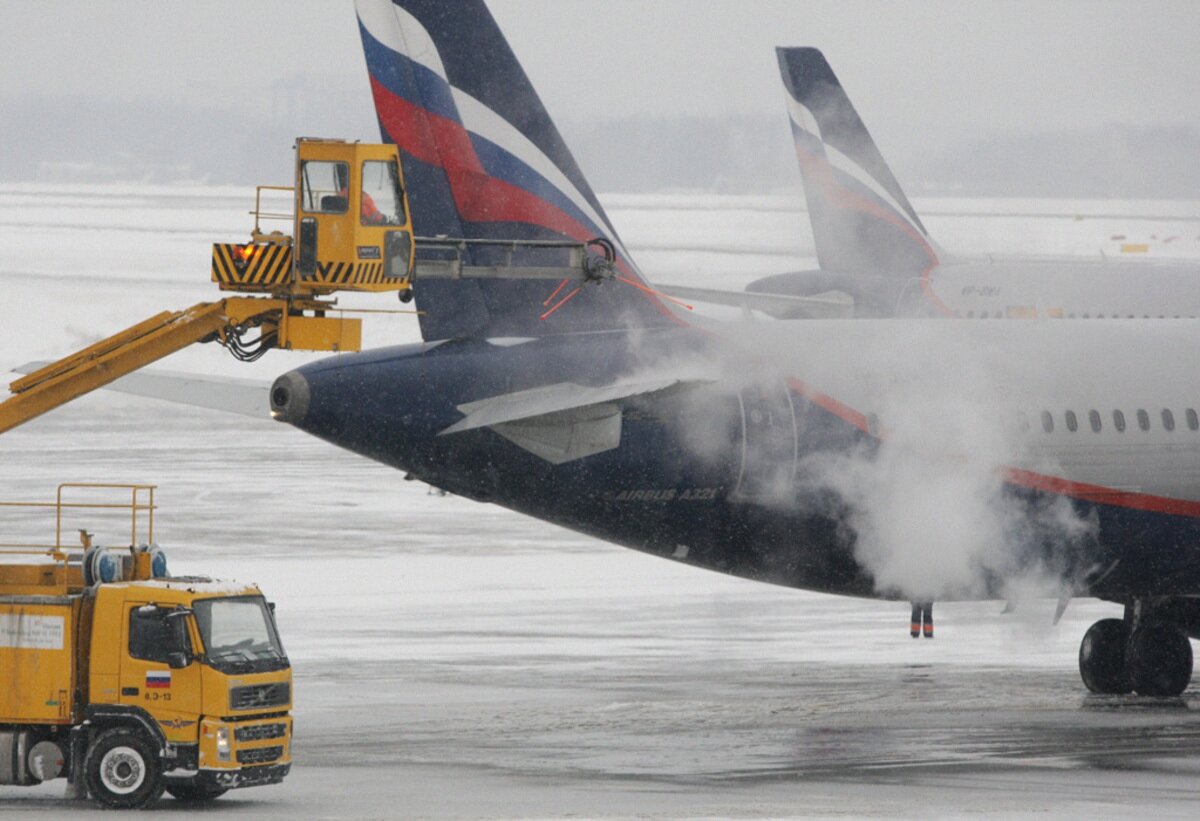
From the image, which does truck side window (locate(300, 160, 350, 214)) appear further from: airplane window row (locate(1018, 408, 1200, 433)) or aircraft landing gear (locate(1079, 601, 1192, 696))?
aircraft landing gear (locate(1079, 601, 1192, 696))

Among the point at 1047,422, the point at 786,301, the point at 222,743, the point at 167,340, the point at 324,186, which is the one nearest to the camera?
Answer: the point at 222,743

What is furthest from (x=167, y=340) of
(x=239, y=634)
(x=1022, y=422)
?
(x=1022, y=422)

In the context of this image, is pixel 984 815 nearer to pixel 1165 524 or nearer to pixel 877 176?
pixel 1165 524

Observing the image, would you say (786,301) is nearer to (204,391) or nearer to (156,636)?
(204,391)

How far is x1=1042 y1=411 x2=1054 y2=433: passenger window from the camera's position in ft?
117

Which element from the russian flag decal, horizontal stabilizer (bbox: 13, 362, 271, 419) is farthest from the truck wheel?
horizontal stabilizer (bbox: 13, 362, 271, 419)

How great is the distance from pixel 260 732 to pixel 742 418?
31.5 feet

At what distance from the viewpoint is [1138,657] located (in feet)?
122

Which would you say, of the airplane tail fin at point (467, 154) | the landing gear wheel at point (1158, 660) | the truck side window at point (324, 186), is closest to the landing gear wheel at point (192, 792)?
the truck side window at point (324, 186)

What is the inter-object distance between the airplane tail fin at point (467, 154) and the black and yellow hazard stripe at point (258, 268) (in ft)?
15.3

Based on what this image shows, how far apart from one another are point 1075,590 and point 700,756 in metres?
8.80

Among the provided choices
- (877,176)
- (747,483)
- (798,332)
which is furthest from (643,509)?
(877,176)

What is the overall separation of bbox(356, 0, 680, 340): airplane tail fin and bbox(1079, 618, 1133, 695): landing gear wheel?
9647 mm

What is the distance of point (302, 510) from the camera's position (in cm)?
5784
